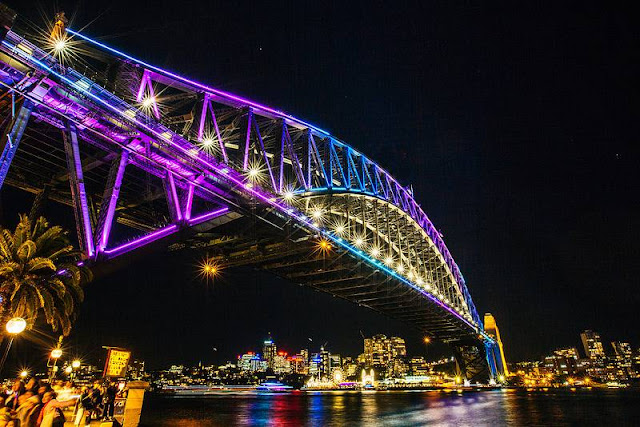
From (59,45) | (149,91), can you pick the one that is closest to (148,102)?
(149,91)

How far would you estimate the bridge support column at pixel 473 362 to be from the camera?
10288cm

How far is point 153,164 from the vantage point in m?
20.5

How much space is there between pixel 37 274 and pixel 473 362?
371ft

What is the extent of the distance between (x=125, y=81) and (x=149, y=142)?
4.31 meters

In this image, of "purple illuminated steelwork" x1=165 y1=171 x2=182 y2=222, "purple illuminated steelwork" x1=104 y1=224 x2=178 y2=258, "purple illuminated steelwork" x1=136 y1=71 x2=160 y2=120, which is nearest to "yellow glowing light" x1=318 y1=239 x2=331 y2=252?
"purple illuminated steelwork" x1=165 y1=171 x2=182 y2=222

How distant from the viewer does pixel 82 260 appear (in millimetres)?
15828

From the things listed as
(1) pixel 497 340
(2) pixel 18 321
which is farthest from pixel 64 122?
(1) pixel 497 340

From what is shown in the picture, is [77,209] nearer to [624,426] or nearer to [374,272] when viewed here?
[624,426]

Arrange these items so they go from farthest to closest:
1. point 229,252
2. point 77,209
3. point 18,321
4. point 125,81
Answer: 1. point 229,252
2. point 125,81
3. point 77,209
4. point 18,321

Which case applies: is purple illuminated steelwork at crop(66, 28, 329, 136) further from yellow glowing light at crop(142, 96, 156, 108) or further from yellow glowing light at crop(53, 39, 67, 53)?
yellow glowing light at crop(142, 96, 156, 108)

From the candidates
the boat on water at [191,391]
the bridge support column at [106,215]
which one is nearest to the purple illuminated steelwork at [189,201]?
the bridge support column at [106,215]

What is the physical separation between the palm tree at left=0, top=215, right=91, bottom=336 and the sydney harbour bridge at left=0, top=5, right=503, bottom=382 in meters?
1.62

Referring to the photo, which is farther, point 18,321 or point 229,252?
point 229,252

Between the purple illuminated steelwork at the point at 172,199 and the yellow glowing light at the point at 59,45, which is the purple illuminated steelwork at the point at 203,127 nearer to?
the purple illuminated steelwork at the point at 172,199
